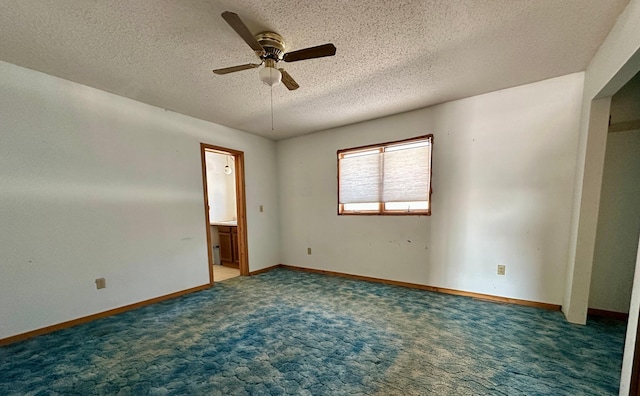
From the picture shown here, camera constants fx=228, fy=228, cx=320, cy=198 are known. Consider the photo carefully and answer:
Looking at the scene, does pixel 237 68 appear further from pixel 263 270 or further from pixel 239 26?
pixel 263 270

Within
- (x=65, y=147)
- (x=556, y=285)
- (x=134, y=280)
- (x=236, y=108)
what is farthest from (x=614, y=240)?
(x=65, y=147)

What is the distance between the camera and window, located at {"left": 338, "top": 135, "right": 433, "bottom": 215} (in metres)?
3.12

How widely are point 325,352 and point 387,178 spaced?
237 cm

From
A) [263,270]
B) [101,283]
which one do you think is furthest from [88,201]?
[263,270]

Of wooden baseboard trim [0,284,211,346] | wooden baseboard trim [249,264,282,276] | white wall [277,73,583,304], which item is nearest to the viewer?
wooden baseboard trim [0,284,211,346]

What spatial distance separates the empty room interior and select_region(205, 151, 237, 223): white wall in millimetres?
1896

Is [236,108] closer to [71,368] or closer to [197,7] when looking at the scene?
[197,7]

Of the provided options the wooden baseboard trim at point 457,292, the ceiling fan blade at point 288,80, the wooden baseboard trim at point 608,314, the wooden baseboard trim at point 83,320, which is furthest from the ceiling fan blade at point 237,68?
the wooden baseboard trim at point 608,314

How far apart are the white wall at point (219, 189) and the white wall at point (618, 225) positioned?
5.70 m

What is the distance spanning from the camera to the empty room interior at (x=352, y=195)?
5.02ft

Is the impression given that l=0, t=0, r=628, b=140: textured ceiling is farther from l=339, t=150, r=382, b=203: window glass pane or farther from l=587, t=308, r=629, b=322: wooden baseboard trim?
l=587, t=308, r=629, b=322: wooden baseboard trim

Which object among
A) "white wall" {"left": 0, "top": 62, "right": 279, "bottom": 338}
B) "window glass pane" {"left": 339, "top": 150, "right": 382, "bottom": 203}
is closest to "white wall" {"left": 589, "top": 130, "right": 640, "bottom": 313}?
"window glass pane" {"left": 339, "top": 150, "right": 382, "bottom": 203}

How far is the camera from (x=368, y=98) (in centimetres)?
274

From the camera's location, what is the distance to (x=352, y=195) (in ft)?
12.2
